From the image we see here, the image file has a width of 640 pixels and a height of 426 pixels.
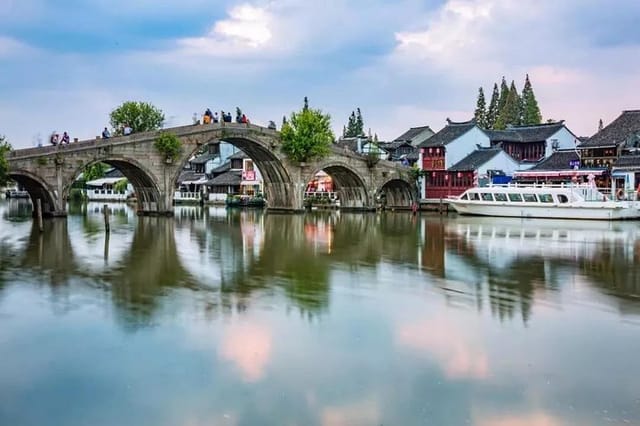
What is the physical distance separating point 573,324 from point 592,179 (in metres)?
36.2

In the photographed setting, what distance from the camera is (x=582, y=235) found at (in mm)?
32281

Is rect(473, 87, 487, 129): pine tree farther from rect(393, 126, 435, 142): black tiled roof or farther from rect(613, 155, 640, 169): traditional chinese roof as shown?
rect(613, 155, 640, 169): traditional chinese roof

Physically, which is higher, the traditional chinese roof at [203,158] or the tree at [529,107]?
the tree at [529,107]

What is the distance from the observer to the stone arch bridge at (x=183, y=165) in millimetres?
39844

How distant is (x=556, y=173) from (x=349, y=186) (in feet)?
56.9

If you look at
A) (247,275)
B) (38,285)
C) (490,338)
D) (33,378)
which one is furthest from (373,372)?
(38,285)

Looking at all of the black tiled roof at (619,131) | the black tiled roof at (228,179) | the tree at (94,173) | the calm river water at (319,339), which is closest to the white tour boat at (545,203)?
the black tiled roof at (619,131)

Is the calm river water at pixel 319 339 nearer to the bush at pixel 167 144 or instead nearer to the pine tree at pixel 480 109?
the bush at pixel 167 144

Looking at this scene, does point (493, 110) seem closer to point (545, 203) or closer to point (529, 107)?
point (529, 107)

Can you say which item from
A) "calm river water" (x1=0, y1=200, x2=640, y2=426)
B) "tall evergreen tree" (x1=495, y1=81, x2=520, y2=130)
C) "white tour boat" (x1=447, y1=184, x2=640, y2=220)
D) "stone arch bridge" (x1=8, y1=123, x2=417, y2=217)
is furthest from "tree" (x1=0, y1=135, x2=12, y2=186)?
"tall evergreen tree" (x1=495, y1=81, x2=520, y2=130)

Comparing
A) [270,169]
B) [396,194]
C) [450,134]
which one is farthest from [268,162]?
[450,134]

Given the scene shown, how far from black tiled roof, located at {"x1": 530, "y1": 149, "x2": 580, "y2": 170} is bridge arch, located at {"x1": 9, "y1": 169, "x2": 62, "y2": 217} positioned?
35.0 metres

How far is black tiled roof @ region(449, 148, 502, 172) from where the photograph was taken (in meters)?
54.4

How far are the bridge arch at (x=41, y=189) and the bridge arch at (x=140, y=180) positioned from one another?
0.72 meters
